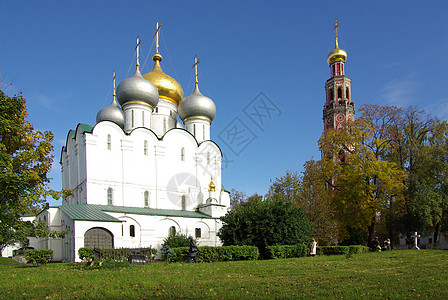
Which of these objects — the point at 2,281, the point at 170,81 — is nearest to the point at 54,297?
the point at 2,281

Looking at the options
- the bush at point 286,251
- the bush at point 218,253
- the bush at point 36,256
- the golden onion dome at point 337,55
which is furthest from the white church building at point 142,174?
the golden onion dome at point 337,55

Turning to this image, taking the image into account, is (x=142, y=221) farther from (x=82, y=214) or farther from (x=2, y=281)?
(x=2, y=281)

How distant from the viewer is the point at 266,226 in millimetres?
20562

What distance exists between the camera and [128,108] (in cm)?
3078

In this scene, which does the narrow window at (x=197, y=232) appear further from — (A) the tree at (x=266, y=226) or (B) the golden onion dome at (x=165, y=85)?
(B) the golden onion dome at (x=165, y=85)

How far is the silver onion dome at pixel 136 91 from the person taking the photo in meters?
30.4

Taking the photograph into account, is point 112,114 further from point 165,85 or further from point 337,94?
point 337,94

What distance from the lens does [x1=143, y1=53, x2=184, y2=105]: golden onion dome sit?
34.5 meters

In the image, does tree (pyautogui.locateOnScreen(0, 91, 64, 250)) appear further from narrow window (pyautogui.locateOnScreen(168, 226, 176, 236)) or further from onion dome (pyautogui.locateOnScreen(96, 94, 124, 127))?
onion dome (pyautogui.locateOnScreen(96, 94, 124, 127))

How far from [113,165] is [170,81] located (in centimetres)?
1096

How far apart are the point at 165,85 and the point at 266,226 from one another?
18.7 m

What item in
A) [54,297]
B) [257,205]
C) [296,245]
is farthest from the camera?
[257,205]

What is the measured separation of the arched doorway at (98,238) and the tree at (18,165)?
764 cm

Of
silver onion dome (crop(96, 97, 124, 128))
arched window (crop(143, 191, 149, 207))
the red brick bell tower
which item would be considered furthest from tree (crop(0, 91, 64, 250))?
the red brick bell tower
